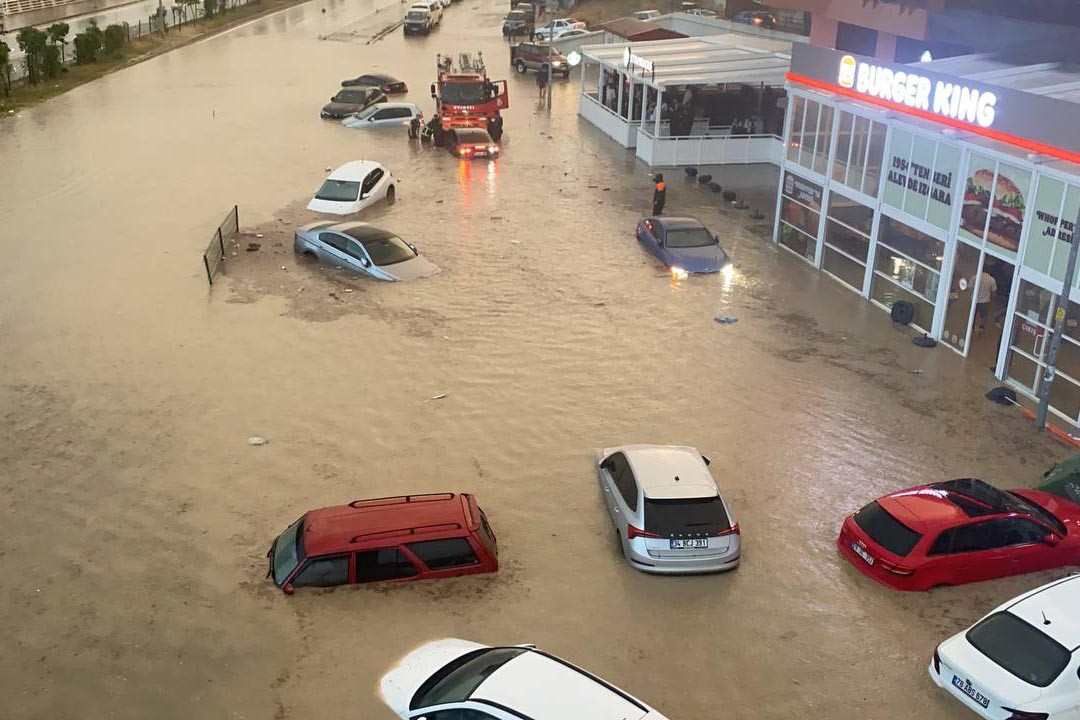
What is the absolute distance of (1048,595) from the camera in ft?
37.4

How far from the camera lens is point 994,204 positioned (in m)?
19.0

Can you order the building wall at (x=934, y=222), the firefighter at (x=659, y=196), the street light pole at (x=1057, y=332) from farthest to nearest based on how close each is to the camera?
the firefighter at (x=659, y=196), the building wall at (x=934, y=222), the street light pole at (x=1057, y=332)

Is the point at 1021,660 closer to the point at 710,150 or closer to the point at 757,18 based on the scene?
the point at 710,150

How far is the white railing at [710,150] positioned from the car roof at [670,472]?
73.4 feet

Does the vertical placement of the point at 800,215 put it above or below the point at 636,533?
above

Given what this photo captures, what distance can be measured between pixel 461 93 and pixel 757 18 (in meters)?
30.5

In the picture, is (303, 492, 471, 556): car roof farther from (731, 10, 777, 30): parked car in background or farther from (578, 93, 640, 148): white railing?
(731, 10, 777, 30): parked car in background

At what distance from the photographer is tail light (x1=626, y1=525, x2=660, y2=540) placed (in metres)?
13.1

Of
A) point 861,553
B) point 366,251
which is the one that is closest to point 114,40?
point 366,251

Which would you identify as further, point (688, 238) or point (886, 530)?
point (688, 238)

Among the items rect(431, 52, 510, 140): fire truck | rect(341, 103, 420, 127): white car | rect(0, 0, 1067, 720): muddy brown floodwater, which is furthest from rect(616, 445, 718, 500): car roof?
rect(341, 103, 420, 127): white car

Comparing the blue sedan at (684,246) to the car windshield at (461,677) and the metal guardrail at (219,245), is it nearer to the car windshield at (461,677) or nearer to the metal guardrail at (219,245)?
the metal guardrail at (219,245)

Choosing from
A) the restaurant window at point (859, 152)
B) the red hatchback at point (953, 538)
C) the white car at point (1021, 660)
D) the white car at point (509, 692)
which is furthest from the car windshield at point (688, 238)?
the white car at point (509, 692)

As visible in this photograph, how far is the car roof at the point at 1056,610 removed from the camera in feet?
35.2
